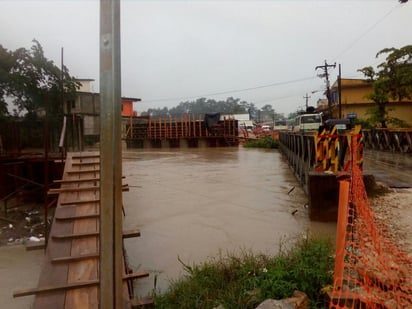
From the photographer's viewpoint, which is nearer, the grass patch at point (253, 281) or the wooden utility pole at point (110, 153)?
the wooden utility pole at point (110, 153)

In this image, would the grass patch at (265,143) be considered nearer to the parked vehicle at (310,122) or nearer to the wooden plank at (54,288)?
the parked vehicle at (310,122)

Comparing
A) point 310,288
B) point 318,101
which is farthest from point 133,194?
point 318,101

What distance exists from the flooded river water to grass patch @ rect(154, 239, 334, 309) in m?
0.58

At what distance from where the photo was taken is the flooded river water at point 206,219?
4.71 metres

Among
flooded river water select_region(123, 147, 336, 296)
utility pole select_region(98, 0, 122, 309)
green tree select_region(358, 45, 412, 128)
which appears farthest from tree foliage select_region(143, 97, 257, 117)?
utility pole select_region(98, 0, 122, 309)

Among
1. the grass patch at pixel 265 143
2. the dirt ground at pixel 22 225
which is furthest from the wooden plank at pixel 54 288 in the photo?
the grass patch at pixel 265 143

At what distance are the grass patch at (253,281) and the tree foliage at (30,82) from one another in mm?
8736

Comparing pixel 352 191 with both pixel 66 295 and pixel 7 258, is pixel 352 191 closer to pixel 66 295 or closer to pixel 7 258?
pixel 66 295

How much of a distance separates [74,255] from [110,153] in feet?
8.11

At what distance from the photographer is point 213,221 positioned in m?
6.15

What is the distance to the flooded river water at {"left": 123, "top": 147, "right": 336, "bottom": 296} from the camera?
15.5 feet

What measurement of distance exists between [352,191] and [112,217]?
3.95m

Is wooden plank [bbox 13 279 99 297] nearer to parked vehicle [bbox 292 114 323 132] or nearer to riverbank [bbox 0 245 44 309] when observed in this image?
riverbank [bbox 0 245 44 309]

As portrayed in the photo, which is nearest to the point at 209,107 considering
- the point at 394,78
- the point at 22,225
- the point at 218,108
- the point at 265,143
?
the point at 218,108
